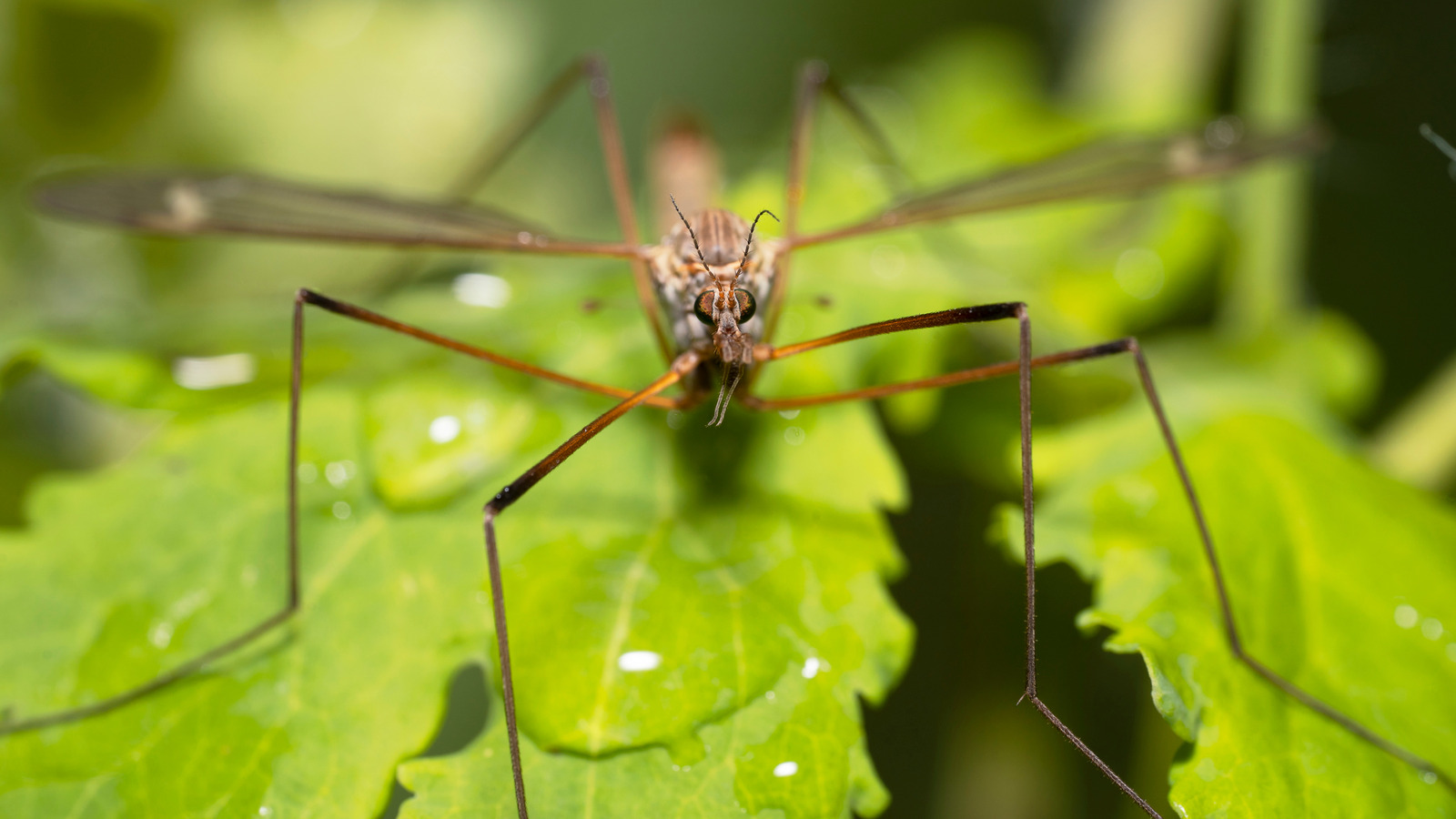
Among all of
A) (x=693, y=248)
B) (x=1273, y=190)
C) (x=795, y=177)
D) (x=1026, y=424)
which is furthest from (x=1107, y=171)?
(x=693, y=248)

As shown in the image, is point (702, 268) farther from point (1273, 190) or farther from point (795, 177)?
point (1273, 190)

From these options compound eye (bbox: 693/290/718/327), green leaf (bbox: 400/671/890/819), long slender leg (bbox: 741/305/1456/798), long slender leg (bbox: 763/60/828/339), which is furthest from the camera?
long slender leg (bbox: 763/60/828/339)

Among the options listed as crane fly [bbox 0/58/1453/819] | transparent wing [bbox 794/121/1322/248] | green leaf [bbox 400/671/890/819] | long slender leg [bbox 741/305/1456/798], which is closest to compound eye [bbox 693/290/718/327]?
crane fly [bbox 0/58/1453/819]

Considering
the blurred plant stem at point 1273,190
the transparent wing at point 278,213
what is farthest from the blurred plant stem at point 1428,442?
the transparent wing at point 278,213

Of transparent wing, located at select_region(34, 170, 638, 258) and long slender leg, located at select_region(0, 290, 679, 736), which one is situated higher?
transparent wing, located at select_region(34, 170, 638, 258)

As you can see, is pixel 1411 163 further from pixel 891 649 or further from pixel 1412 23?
pixel 891 649

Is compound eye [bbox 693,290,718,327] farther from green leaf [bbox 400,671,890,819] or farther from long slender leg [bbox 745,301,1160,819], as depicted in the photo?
green leaf [bbox 400,671,890,819]
